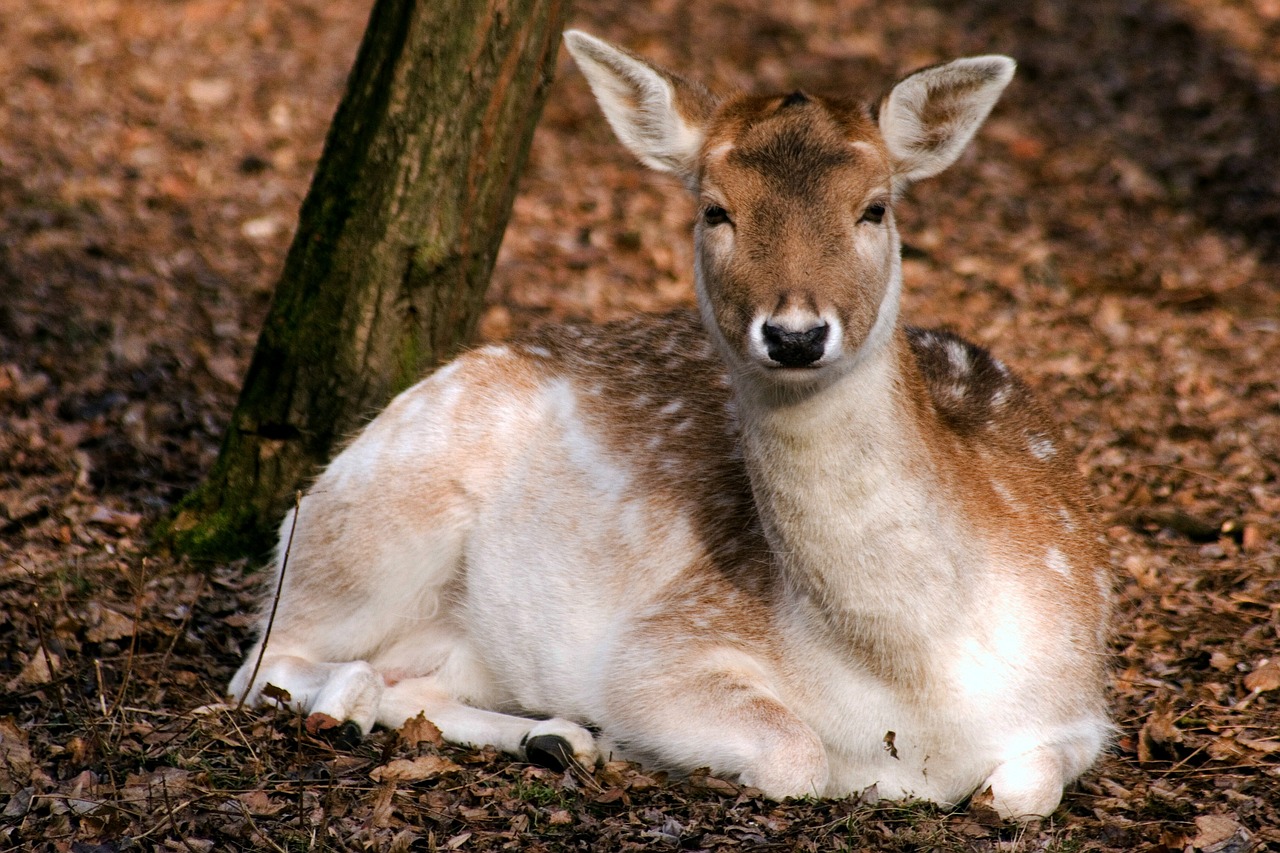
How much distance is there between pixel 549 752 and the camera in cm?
461

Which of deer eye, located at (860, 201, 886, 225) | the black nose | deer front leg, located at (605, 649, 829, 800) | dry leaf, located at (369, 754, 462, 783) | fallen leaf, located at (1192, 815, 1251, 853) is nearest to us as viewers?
the black nose

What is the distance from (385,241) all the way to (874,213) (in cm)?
228

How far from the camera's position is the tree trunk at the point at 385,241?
541 centimetres

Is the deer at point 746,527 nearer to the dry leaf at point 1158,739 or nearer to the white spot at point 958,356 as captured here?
the white spot at point 958,356

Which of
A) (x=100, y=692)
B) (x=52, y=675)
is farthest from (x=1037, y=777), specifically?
(x=52, y=675)

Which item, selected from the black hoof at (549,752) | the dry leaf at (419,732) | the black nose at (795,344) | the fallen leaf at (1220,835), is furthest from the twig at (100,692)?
the fallen leaf at (1220,835)

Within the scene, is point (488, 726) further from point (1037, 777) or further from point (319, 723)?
point (1037, 777)

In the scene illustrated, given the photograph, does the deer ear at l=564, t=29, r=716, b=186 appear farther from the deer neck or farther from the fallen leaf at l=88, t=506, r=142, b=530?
the fallen leaf at l=88, t=506, r=142, b=530

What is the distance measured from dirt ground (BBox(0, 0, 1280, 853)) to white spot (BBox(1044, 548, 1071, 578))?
66 centimetres

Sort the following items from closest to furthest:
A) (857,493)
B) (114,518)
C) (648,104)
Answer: (857,493) → (648,104) → (114,518)

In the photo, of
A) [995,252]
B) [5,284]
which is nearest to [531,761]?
[5,284]

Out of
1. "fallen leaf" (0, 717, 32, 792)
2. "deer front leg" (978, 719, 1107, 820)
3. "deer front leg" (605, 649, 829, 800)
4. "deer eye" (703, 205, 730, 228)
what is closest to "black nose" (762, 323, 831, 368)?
"deer eye" (703, 205, 730, 228)

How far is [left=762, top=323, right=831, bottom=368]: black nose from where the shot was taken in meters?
3.65

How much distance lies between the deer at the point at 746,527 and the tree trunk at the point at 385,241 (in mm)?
338
